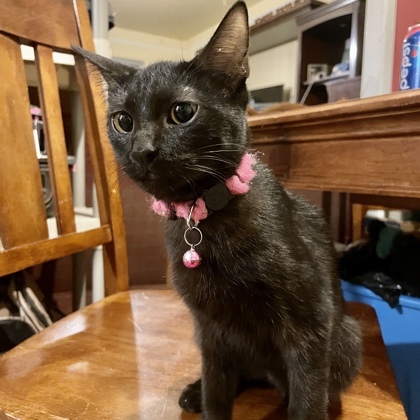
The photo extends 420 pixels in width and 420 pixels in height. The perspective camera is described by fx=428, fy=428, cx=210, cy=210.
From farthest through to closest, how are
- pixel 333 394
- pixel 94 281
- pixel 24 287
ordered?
pixel 94 281 → pixel 24 287 → pixel 333 394

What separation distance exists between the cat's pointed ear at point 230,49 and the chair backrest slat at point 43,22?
425 millimetres

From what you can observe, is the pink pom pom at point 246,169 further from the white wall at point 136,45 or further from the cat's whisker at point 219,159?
the white wall at point 136,45

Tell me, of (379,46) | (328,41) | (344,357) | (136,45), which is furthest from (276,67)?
(344,357)

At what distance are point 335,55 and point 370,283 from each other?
2.17m

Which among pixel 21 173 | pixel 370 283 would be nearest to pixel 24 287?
pixel 21 173

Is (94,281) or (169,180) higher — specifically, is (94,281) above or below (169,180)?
below

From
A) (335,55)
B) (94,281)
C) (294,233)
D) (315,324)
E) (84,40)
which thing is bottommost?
(94,281)

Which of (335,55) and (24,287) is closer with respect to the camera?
(24,287)

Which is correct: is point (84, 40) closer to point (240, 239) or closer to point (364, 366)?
point (240, 239)

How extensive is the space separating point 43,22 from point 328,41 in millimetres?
2361

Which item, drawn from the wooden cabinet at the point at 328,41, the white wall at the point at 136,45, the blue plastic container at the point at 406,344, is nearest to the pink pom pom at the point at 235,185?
the blue plastic container at the point at 406,344

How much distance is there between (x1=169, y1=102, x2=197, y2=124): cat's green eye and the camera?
0.48 m

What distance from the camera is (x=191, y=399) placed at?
0.58 m

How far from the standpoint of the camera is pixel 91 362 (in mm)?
668
